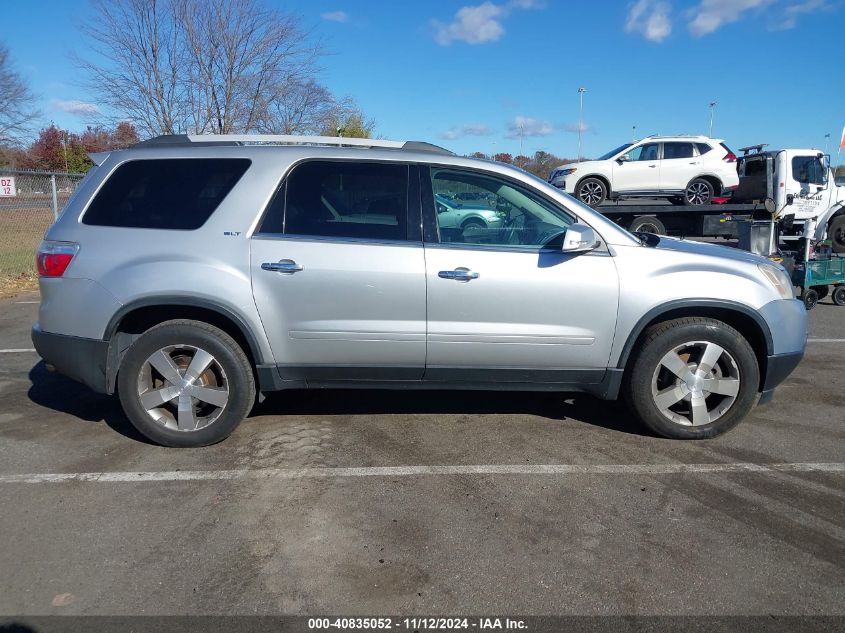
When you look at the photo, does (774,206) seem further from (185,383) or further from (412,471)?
(185,383)

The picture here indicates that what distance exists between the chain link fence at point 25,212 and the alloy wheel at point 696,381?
1153cm

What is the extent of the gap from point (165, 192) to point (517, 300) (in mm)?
2385

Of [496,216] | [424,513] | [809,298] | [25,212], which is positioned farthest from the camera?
[25,212]

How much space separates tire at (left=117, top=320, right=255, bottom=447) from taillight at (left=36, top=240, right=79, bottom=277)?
67cm

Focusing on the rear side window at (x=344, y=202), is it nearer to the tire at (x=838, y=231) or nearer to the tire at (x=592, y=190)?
the tire at (x=592, y=190)

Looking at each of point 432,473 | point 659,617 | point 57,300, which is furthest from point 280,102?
point 659,617

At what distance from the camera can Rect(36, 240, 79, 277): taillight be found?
13.5 ft

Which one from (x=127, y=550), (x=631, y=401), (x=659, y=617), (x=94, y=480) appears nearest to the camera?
(x=659, y=617)

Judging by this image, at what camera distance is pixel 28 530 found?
325 centimetres

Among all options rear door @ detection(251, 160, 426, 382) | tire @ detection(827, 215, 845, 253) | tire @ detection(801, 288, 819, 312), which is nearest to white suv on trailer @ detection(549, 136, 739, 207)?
tire @ detection(827, 215, 845, 253)

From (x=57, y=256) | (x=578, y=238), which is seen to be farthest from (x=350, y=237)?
(x=57, y=256)

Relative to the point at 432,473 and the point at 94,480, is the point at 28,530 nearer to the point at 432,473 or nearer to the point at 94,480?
the point at 94,480

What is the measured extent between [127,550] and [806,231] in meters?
10.1

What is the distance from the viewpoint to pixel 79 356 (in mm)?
4176
